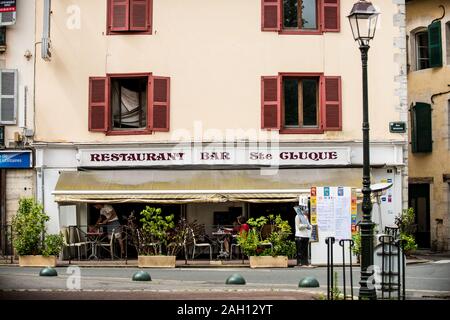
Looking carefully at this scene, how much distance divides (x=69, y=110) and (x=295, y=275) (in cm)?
973

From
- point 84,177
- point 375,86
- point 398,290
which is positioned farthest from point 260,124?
point 398,290

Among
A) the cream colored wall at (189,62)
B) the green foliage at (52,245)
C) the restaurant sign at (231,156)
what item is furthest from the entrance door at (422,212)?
the green foliage at (52,245)

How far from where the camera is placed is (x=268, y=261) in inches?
914

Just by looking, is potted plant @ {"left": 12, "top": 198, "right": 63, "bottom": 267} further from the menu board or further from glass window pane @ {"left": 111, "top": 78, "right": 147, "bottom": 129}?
the menu board

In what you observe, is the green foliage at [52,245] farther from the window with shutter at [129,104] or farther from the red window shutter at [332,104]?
the red window shutter at [332,104]

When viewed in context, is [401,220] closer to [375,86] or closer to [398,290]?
[375,86]

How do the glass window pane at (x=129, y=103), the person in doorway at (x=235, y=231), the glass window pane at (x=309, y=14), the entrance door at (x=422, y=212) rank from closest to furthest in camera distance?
the person in doorway at (x=235, y=231)
the glass window pane at (x=129, y=103)
the glass window pane at (x=309, y=14)
the entrance door at (x=422, y=212)

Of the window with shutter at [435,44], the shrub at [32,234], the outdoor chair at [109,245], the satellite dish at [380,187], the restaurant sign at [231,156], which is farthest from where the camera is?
the window with shutter at [435,44]

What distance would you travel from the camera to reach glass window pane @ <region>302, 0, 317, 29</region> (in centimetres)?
2733

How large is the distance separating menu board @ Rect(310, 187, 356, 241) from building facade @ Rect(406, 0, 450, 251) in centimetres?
1045

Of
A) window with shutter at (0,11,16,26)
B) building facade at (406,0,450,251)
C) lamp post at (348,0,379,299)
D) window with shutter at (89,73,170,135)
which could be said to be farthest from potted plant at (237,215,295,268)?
building facade at (406,0,450,251)

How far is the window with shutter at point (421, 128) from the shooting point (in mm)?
33344

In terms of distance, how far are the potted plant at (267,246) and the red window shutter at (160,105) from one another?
4.79 metres

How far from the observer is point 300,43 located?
2697 centimetres
